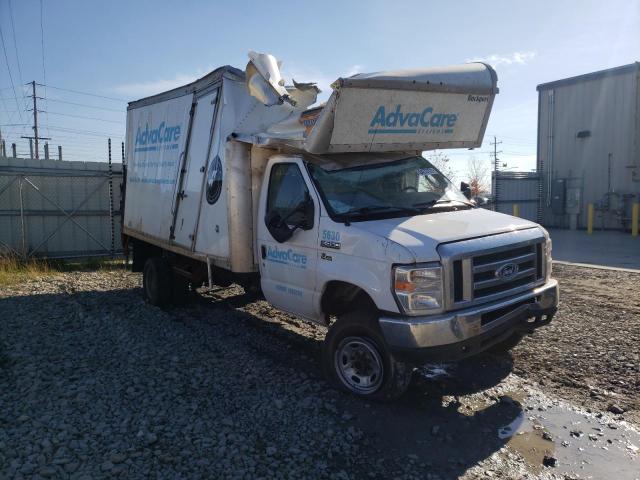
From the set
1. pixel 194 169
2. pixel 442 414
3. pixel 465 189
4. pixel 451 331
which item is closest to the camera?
pixel 451 331

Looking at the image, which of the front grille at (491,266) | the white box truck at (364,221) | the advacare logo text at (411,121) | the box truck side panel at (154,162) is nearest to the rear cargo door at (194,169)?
the white box truck at (364,221)

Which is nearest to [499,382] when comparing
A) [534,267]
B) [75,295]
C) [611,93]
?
[534,267]

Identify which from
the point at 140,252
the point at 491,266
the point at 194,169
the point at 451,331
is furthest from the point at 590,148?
the point at 451,331

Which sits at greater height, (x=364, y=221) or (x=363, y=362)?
(x=364, y=221)

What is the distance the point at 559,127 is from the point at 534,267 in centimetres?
2070

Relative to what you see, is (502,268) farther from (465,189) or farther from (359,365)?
(465,189)

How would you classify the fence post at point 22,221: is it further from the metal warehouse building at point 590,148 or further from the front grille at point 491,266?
the metal warehouse building at point 590,148

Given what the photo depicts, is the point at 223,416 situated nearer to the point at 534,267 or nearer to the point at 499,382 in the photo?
the point at 499,382

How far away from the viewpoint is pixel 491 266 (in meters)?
4.39

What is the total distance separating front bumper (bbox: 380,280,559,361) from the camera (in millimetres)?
4098

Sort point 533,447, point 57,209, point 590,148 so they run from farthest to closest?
1. point 590,148
2. point 57,209
3. point 533,447

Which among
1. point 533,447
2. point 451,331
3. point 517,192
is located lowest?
point 533,447

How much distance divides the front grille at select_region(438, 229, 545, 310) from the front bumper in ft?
0.35

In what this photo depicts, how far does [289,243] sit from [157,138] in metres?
4.36
